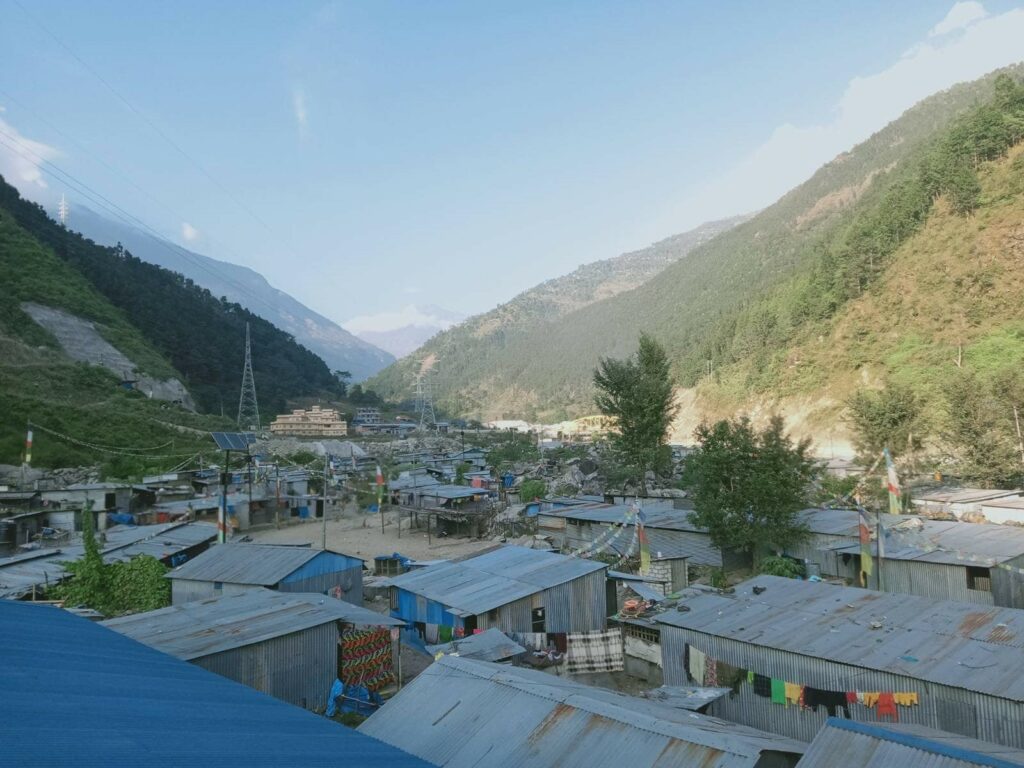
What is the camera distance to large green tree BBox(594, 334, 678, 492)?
44344mm

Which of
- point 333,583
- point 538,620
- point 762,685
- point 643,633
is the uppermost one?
point 333,583

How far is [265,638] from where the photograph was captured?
13164 millimetres

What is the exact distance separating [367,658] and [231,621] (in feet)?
11.0

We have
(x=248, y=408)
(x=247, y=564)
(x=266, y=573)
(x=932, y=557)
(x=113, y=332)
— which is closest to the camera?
(x=932, y=557)

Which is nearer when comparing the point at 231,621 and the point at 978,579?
the point at 231,621

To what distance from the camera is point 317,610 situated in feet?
50.0

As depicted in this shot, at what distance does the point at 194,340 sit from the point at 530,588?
351ft

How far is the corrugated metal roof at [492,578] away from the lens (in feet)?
58.9

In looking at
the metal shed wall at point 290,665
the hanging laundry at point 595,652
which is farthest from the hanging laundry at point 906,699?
the metal shed wall at point 290,665

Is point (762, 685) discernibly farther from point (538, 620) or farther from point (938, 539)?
point (938, 539)

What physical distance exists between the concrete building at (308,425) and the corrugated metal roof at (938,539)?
284 feet

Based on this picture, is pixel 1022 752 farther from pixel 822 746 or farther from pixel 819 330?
pixel 819 330

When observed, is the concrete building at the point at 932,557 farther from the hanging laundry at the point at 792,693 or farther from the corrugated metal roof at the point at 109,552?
the corrugated metal roof at the point at 109,552

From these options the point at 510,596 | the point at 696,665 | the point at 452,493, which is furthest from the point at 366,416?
the point at 696,665
